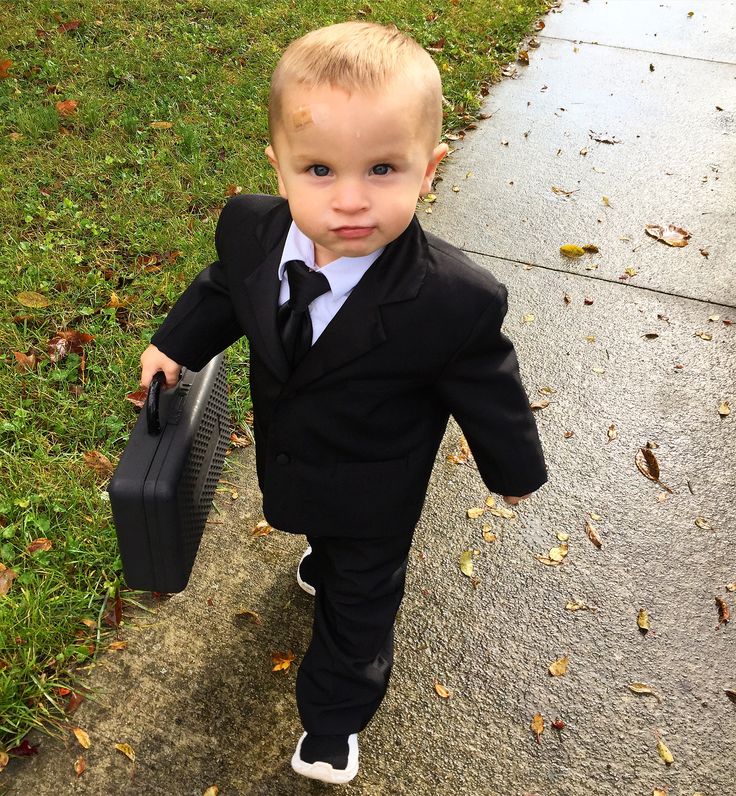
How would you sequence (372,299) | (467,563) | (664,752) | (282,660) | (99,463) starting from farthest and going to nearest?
(99,463)
(467,563)
(282,660)
(664,752)
(372,299)

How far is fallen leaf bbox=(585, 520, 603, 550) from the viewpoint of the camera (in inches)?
100

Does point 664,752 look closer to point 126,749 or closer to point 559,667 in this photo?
point 559,667

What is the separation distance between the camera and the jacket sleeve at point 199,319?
1.83 m

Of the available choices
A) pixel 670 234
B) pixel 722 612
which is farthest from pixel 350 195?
pixel 670 234

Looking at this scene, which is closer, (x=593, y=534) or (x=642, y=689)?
(x=642, y=689)

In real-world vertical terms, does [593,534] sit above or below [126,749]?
below

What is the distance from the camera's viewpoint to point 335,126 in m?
1.29

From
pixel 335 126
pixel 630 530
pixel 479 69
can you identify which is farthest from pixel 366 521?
pixel 479 69

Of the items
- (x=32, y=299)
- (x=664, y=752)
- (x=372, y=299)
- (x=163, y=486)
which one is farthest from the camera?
(x=32, y=299)

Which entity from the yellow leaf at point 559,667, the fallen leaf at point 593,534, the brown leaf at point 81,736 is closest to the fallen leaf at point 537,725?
the yellow leaf at point 559,667

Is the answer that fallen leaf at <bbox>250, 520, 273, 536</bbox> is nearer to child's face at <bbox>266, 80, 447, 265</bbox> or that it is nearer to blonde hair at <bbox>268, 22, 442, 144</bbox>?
child's face at <bbox>266, 80, 447, 265</bbox>

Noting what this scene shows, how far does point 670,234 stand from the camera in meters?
4.07

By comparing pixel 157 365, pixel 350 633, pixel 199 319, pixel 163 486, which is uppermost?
pixel 199 319

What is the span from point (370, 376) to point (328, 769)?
962 millimetres
